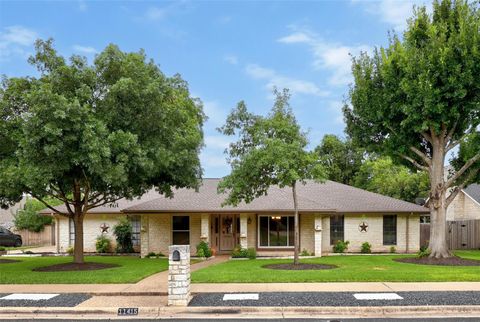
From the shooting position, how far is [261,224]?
2806 cm

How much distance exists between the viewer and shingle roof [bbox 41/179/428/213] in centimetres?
2698

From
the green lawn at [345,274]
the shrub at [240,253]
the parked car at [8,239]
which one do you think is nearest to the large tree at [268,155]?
the green lawn at [345,274]

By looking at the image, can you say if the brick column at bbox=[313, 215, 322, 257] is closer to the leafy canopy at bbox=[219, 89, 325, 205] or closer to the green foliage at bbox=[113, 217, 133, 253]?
the leafy canopy at bbox=[219, 89, 325, 205]

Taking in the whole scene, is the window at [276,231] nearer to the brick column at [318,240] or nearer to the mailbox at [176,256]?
the brick column at [318,240]

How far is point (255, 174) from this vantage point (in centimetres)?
2006

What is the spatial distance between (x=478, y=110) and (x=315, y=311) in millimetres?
14114

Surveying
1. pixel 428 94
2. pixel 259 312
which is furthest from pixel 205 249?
pixel 259 312

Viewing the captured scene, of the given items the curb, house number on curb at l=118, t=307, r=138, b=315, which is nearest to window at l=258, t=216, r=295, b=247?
the curb

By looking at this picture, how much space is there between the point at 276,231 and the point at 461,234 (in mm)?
13642

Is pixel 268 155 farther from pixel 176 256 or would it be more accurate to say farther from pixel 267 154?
pixel 176 256

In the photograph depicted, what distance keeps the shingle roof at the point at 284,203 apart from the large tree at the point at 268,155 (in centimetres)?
500

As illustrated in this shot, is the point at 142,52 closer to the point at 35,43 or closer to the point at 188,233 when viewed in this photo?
the point at 35,43

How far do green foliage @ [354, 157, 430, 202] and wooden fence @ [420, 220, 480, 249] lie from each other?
6280mm

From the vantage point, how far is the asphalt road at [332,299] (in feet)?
39.9
